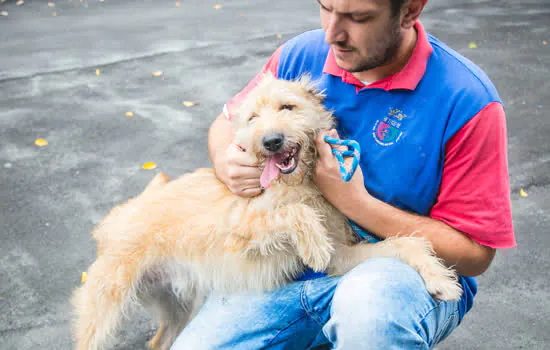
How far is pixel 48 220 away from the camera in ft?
14.8

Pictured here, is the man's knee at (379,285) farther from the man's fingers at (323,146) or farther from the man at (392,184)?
the man's fingers at (323,146)

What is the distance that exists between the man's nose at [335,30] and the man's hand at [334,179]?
1.38 ft

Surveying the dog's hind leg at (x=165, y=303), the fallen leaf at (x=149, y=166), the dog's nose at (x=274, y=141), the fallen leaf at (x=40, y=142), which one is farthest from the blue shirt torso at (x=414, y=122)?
the fallen leaf at (x=40, y=142)

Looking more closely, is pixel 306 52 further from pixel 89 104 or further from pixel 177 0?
pixel 177 0

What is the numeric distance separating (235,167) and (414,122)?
0.86 meters

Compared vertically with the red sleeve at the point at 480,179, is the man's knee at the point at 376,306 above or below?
below

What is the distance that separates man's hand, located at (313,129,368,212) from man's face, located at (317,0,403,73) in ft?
1.17

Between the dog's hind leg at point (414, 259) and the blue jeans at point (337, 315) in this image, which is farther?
the dog's hind leg at point (414, 259)

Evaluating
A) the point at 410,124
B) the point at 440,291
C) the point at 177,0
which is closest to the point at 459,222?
the point at 440,291

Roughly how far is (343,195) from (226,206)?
61 cm

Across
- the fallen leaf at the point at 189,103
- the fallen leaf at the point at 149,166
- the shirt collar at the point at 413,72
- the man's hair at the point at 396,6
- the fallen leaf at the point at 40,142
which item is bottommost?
the fallen leaf at the point at 189,103

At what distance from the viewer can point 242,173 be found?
2596 millimetres

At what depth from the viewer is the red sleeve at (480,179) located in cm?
220

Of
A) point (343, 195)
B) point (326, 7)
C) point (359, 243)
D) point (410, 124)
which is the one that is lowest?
point (359, 243)
